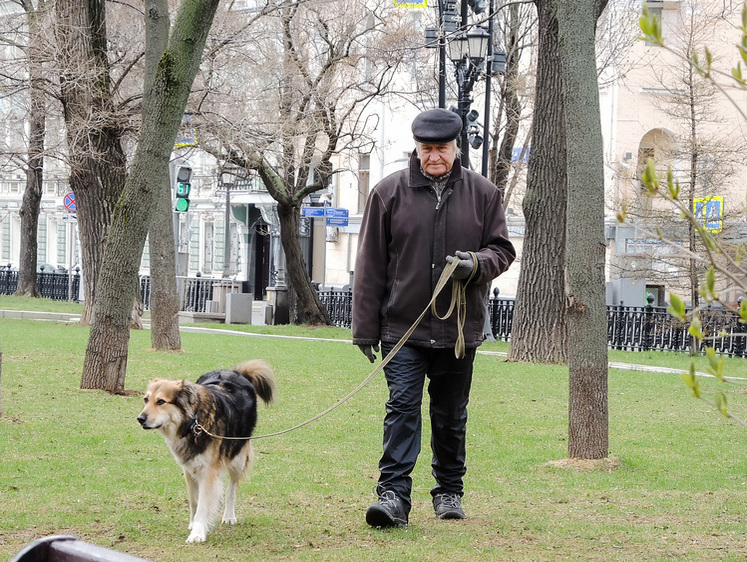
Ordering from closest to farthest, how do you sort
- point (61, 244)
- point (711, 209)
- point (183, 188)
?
point (711, 209) → point (183, 188) → point (61, 244)

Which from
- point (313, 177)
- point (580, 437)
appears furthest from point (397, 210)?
point (313, 177)

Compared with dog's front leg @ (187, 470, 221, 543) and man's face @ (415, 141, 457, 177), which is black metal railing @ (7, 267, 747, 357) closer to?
man's face @ (415, 141, 457, 177)

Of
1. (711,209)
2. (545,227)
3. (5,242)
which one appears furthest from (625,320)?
(5,242)

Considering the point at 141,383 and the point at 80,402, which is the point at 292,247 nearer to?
the point at 141,383

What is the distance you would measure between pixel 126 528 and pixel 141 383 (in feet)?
25.4

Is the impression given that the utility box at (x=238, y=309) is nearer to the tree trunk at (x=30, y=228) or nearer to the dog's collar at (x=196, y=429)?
the tree trunk at (x=30, y=228)

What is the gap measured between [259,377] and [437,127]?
1900 mm

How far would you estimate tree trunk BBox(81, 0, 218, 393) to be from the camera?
35.7 ft

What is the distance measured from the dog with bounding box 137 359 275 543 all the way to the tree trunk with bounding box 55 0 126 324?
41.1ft

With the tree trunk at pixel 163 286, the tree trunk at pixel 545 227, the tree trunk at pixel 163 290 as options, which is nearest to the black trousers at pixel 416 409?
the tree trunk at pixel 545 227

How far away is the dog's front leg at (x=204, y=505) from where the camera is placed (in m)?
5.71

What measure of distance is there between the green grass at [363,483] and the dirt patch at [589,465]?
0.21ft

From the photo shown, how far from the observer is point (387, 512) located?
5.88 metres

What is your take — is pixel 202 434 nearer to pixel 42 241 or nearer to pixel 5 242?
pixel 42 241
